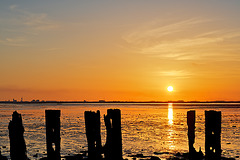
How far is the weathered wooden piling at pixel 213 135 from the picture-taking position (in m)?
13.5

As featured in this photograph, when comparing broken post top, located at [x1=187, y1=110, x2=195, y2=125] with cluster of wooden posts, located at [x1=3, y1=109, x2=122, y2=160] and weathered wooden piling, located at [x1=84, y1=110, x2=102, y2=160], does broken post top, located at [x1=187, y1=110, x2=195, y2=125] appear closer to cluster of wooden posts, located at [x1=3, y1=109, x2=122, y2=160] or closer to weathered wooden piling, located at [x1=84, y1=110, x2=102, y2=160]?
cluster of wooden posts, located at [x1=3, y1=109, x2=122, y2=160]

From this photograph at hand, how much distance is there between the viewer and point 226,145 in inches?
1016

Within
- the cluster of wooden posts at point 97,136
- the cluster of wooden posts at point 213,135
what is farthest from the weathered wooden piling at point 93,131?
the cluster of wooden posts at point 213,135

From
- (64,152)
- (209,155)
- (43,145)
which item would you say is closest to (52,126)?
(209,155)

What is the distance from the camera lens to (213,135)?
1363cm

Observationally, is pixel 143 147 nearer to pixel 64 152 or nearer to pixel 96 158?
pixel 64 152

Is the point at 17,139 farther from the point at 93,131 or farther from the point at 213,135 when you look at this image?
the point at 213,135

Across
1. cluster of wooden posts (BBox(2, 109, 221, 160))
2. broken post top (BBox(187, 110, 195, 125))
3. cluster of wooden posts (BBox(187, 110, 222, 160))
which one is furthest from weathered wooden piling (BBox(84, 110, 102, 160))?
broken post top (BBox(187, 110, 195, 125))

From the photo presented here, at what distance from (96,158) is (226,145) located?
14972mm

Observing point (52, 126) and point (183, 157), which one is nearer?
point (52, 126)

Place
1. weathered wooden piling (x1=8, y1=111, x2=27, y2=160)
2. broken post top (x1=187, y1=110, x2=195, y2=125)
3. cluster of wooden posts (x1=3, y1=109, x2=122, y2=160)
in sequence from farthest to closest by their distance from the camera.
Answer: broken post top (x1=187, y1=110, x2=195, y2=125) < weathered wooden piling (x1=8, y1=111, x2=27, y2=160) < cluster of wooden posts (x1=3, y1=109, x2=122, y2=160)

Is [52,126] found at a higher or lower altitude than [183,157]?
higher

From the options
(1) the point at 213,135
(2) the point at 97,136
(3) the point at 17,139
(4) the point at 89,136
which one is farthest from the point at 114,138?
(3) the point at 17,139

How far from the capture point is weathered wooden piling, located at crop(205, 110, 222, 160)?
13.5 m
